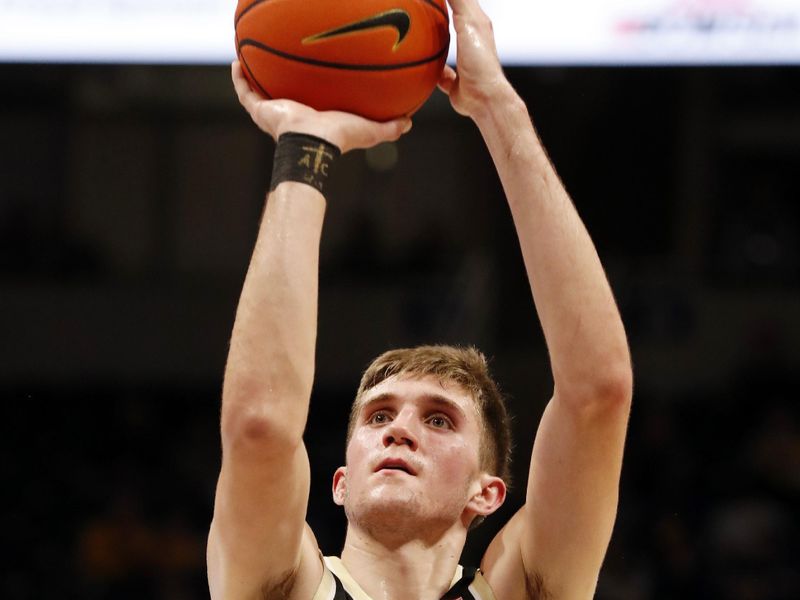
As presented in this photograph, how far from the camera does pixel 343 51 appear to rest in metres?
2.91

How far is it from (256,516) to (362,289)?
7.27 metres

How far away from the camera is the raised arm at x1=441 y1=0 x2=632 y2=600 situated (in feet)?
9.52

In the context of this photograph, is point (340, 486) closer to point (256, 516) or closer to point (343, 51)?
point (256, 516)

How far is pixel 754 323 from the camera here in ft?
31.9

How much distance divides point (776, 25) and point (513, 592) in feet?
12.0

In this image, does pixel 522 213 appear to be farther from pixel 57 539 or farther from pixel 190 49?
pixel 57 539

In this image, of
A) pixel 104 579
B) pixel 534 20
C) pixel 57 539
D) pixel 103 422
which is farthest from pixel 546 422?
pixel 103 422

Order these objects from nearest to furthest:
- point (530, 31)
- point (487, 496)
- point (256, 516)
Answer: point (256, 516) < point (487, 496) < point (530, 31)

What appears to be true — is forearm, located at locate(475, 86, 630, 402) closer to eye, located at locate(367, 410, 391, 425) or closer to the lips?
the lips

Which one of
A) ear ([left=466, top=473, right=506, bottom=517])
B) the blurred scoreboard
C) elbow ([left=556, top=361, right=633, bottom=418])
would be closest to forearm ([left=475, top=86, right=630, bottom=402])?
elbow ([left=556, top=361, right=633, bottom=418])

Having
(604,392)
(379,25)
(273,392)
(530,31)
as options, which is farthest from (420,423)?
(530,31)

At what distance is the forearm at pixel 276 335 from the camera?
2.69 metres

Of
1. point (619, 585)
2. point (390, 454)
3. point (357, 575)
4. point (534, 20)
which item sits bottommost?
point (357, 575)

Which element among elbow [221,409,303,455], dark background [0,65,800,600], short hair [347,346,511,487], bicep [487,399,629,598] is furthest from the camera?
dark background [0,65,800,600]
